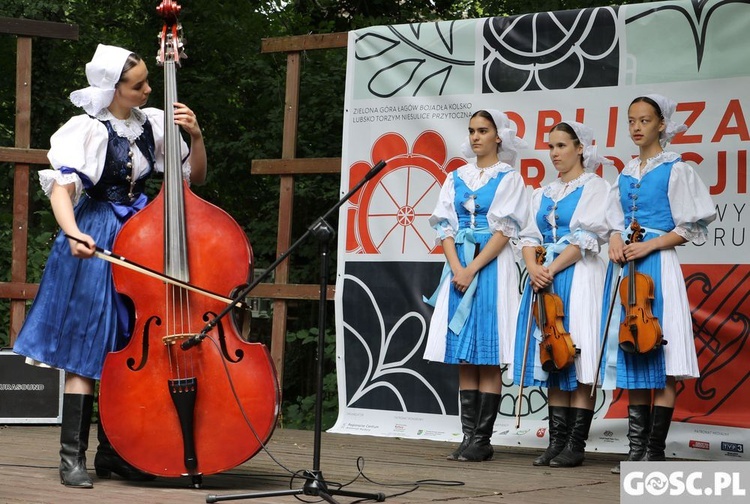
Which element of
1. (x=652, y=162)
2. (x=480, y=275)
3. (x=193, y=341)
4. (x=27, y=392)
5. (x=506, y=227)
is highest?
(x=652, y=162)

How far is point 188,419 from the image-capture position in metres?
3.64

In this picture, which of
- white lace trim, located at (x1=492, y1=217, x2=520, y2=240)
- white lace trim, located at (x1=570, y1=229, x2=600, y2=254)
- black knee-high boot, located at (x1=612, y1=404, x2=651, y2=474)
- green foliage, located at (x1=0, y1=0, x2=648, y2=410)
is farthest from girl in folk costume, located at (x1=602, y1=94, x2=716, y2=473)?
green foliage, located at (x1=0, y1=0, x2=648, y2=410)

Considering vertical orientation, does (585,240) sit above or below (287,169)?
below

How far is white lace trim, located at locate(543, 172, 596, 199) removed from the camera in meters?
5.04

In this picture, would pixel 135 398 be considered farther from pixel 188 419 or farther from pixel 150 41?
pixel 150 41

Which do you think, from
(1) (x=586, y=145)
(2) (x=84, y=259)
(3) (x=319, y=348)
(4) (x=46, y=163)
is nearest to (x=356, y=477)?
(3) (x=319, y=348)

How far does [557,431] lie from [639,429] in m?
0.45

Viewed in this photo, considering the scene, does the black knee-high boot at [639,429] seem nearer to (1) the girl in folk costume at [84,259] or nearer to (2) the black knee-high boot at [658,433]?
(2) the black knee-high boot at [658,433]

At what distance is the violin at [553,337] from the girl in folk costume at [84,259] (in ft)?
5.85

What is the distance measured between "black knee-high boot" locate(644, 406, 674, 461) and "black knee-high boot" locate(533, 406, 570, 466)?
46 centimetres

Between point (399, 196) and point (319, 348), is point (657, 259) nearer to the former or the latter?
point (319, 348)

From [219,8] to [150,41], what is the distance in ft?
A: 2.23

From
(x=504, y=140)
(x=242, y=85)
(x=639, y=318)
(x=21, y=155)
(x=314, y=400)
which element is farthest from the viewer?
(x=242, y=85)

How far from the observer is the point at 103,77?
3.89m
